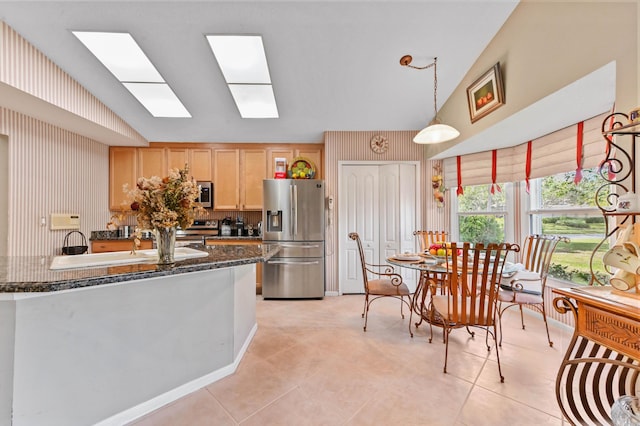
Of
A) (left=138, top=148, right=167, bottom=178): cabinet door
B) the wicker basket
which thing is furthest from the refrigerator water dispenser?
the wicker basket

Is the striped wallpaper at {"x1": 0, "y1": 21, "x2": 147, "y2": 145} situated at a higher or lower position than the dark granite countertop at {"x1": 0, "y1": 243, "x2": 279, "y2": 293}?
higher

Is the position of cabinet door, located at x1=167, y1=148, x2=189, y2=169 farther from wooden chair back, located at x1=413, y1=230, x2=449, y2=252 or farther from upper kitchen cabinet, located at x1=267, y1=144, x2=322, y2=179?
wooden chair back, located at x1=413, y1=230, x2=449, y2=252

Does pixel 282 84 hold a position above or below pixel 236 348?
above

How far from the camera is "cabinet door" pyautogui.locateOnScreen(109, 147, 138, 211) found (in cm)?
411

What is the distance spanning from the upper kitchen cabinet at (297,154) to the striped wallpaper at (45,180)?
260 centimetres

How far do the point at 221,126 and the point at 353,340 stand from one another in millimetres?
3344

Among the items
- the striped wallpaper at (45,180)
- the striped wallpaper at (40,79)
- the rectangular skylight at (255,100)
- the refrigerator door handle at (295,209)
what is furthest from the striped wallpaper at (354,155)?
the striped wallpaper at (45,180)

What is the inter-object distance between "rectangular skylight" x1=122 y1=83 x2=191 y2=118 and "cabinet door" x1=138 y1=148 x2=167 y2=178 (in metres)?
0.84

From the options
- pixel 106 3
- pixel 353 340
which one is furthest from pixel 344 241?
pixel 106 3

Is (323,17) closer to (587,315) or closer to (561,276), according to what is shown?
(587,315)

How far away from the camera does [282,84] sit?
3.02m

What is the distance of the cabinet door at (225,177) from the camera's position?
4.21 meters

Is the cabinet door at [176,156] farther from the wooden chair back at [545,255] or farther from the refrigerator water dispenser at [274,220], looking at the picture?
the wooden chair back at [545,255]

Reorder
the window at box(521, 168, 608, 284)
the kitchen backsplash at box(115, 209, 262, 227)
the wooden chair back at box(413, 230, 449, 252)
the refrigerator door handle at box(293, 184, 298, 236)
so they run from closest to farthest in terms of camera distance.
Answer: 1. the window at box(521, 168, 608, 284)
2. the wooden chair back at box(413, 230, 449, 252)
3. the refrigerator door handle at box(293, 184, 298, 236)
4. the kitchen backsplash at box(115, 209, 262, 227)
